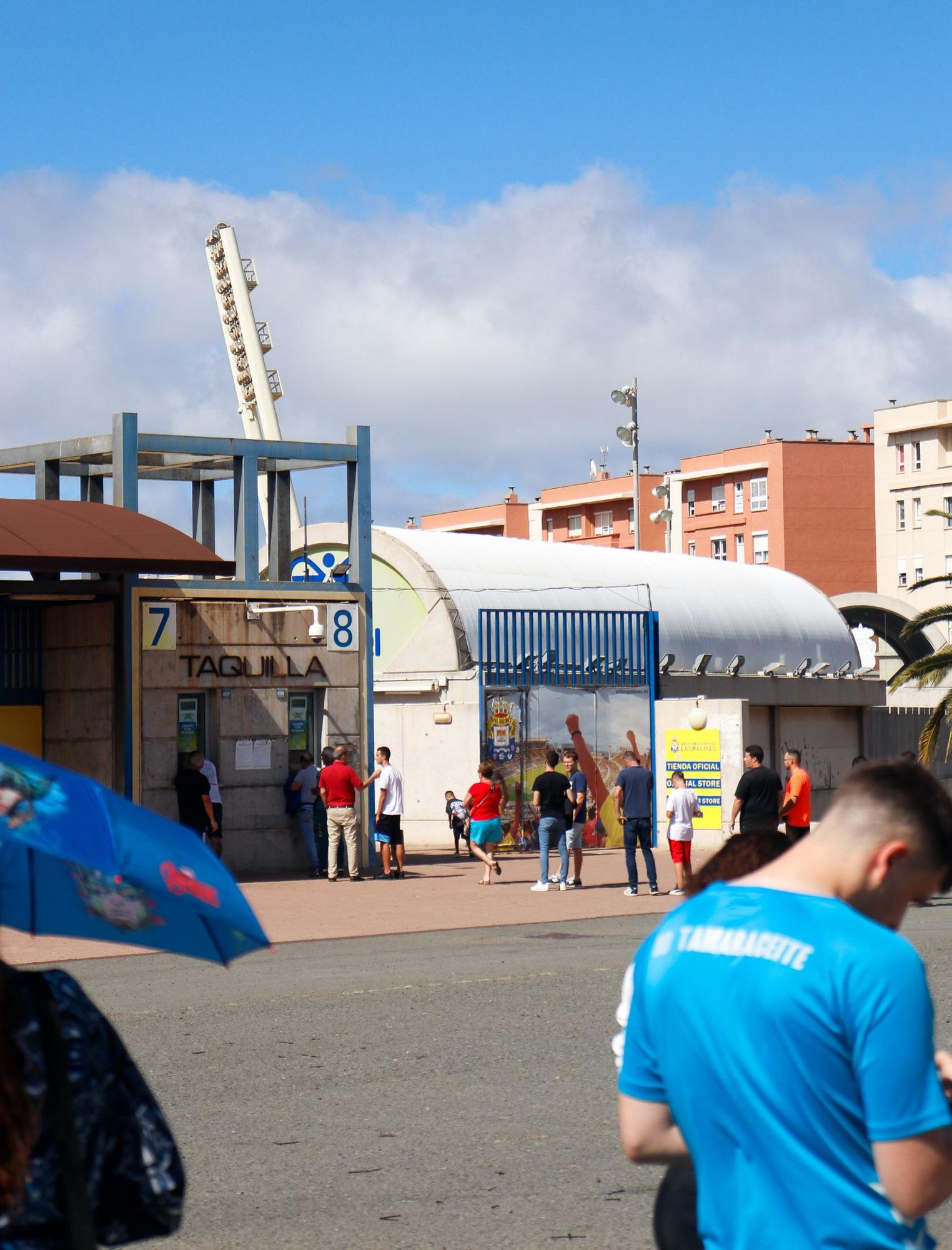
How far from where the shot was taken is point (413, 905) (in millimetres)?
19000

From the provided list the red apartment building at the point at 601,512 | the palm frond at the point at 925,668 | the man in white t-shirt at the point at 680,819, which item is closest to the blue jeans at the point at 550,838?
the man in white t-shirt at the point at 680,819

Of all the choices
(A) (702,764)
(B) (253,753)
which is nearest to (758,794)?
(B) (253,753)

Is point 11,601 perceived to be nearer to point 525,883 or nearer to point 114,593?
point 114,593

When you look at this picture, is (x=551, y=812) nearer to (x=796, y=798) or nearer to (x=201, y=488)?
(x=796, y=798)

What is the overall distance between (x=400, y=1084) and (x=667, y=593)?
28.9 metres

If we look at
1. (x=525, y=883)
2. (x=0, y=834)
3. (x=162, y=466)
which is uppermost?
(x=162, y=466)

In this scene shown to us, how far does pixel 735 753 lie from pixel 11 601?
12.2 meters

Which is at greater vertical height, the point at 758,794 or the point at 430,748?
the point at 430,748

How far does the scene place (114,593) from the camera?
858 inches

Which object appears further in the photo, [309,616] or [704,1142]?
[309,616]

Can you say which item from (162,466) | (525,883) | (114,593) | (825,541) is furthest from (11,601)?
(825,541)

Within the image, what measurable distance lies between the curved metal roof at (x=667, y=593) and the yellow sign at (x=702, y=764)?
4.12m

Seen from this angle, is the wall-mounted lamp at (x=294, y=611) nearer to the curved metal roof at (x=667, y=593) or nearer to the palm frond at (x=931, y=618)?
the curved metal roof at (x=667, y=593)

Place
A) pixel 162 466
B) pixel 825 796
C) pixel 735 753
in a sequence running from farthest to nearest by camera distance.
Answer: pixel 825 796
pixel 735 753
pixel 162 466
